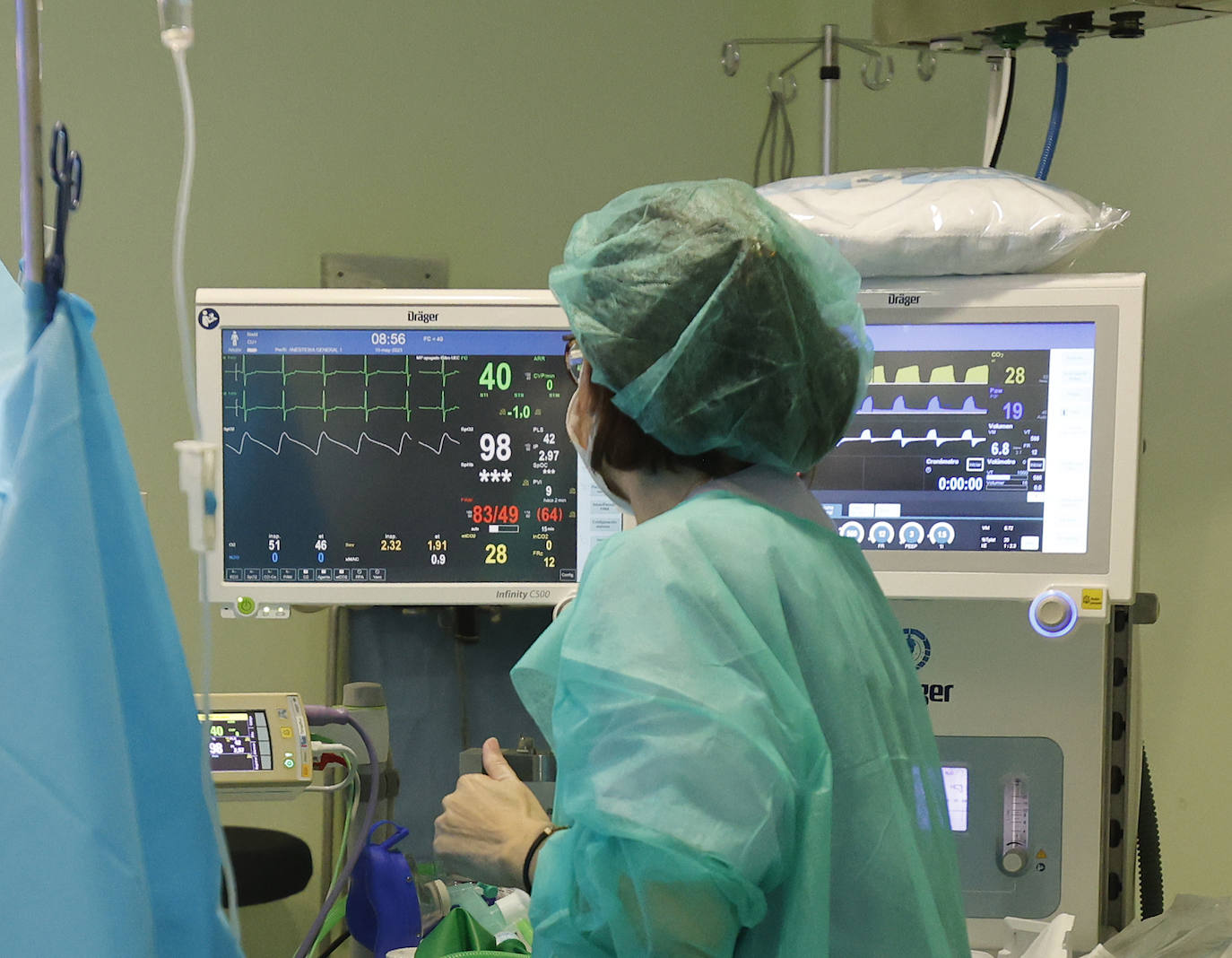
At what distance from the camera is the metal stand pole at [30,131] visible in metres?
0.90

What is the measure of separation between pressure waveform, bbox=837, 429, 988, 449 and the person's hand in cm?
69

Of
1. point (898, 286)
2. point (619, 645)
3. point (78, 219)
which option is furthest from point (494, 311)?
point (78, 219)

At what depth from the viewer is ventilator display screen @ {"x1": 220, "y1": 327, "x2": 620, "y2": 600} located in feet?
6.06

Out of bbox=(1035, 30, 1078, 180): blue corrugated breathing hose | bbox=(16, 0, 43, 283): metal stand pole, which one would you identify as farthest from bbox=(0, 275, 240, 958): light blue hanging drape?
bbox=(1035, 30, 1078, 180): blue corrugated breathing hose

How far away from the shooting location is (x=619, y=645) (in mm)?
1051

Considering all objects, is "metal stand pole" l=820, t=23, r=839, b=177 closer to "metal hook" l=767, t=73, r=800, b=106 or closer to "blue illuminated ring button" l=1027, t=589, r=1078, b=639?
"metal hook" l=767, t=73, r=800, b=106

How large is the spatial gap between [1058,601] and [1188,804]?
96 centimetres

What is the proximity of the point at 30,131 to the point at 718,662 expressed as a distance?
609mm

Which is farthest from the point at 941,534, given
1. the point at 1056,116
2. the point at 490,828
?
the point at 490,828

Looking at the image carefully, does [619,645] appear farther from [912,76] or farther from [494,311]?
[912,76]

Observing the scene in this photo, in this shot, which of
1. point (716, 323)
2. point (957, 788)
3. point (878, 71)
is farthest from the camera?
point (878, 71)

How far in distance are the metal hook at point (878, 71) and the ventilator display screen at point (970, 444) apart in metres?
1.29

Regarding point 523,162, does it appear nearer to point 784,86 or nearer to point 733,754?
point 784,86

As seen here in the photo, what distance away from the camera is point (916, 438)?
1.75 meters
